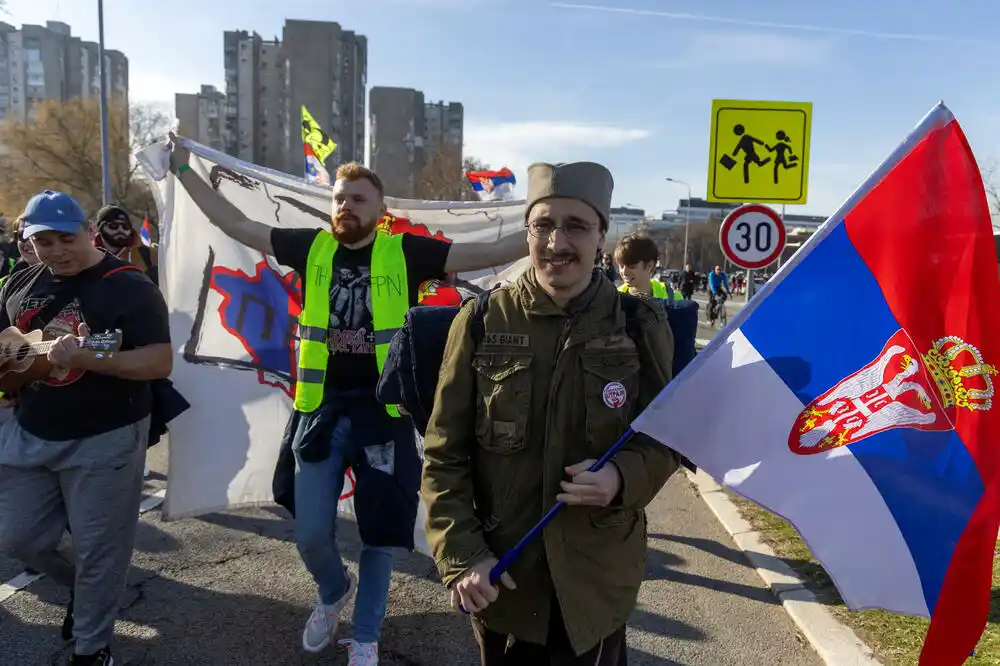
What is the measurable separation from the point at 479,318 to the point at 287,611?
8.23ft

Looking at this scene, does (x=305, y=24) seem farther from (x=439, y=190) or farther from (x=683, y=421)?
(x=683, y=421)

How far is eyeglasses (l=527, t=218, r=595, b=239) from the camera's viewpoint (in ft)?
6.55

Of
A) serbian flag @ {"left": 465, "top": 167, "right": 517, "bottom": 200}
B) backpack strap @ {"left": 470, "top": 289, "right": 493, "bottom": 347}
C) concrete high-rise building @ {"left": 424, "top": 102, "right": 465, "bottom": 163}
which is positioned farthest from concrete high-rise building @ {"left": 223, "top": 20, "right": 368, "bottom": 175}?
backpack strap @ {"left": 470, "top": 289, "right": 493, "bottom": 347}

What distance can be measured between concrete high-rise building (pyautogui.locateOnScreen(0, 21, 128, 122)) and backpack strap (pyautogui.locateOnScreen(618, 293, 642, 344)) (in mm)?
120129

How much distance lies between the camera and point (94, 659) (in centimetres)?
308

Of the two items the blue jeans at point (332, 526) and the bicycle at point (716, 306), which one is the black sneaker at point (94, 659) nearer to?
the blue jeans at point (332, 526)

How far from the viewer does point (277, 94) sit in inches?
3519

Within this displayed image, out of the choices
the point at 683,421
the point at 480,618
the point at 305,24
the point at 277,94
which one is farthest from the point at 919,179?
the point at 277,94

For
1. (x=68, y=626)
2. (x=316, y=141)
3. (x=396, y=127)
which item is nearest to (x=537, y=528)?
(x=68, y=626)

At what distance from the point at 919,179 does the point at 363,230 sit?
7.09ft

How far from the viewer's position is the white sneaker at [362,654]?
3127 millimetres

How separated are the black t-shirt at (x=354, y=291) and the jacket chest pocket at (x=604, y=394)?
1500mm

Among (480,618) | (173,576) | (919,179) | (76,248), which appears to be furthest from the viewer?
(173,576)

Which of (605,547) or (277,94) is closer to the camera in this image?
(605,547)
